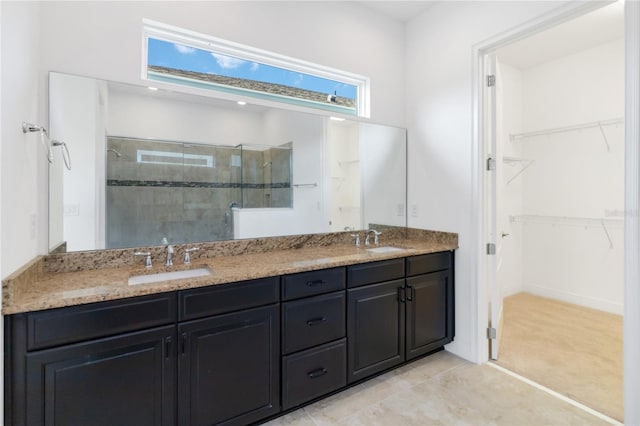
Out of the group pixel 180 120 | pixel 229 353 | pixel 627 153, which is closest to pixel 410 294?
pixel 229 353

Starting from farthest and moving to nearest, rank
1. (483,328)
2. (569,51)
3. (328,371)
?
1. (569,51)
2. (483,328)
3. (328,371)

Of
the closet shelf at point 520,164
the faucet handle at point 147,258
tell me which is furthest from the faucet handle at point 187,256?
the closet shelf at point 520,164

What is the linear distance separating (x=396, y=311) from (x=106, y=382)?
1736mm

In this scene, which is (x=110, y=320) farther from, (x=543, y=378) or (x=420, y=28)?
(x=420, y=28)

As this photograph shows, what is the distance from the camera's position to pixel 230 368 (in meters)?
1.64

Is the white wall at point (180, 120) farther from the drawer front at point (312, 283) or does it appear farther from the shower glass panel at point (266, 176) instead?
the drawer front at point (312, 283)

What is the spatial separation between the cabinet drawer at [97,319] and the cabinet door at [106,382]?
0.11ft

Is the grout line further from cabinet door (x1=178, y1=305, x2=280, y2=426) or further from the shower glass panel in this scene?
the shower glass panel

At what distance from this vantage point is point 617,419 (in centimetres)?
183

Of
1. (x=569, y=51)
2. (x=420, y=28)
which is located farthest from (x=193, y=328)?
(x=569, y=51)

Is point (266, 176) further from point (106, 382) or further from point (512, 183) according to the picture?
point (512, 183)

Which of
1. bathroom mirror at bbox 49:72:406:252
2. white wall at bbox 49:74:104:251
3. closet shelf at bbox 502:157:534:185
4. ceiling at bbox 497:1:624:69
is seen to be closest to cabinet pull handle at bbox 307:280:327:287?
bathroom mirror at bbox 49:72:406:252

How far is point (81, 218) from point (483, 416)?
258cm

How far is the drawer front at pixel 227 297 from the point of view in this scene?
1.52 m
